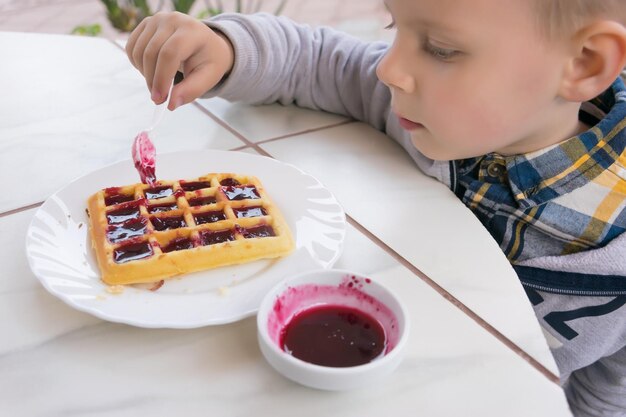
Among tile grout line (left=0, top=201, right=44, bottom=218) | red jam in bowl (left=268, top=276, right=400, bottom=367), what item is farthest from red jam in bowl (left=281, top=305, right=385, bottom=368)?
tile grout line (left=0, top=201, right=44, bottom=218)

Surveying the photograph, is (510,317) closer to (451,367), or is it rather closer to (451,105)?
(451,367)

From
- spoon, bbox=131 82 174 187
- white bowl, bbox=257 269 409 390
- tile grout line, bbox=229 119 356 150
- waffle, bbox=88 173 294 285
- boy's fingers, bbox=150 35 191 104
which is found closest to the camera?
white bowl, bbox=257 269 409 390

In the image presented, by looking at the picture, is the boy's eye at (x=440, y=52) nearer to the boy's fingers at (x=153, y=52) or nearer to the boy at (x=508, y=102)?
the boy at (x=508, y=102)

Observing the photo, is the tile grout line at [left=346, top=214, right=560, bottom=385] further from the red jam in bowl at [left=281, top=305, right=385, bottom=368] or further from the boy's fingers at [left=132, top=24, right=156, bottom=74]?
the boy's fingers at [left=132, top=24, right=156, bottom=74]

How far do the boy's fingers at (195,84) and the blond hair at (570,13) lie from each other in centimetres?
46

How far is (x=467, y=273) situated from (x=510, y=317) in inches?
3.0

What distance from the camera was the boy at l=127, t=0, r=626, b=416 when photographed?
689 mm

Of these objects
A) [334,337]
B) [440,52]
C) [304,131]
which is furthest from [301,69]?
[334,337]

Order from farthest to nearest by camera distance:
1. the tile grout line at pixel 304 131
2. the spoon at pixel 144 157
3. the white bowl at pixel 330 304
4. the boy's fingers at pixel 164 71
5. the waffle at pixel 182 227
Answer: the tile grout line at pixel 304 131
the boy's fingers at pixel 164 71
the spoon at pixel 144 157
the waffle at pixel 182 227
the white bowl at pixel 330 304

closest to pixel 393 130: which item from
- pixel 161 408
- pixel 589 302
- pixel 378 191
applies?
pixel 378 191

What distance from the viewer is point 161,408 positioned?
0.50 m

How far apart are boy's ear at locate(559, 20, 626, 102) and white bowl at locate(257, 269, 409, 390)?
0.37m

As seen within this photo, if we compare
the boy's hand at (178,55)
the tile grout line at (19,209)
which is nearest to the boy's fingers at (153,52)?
the boy's hand at (178,55)

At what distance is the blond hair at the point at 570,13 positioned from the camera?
666 millimetres
